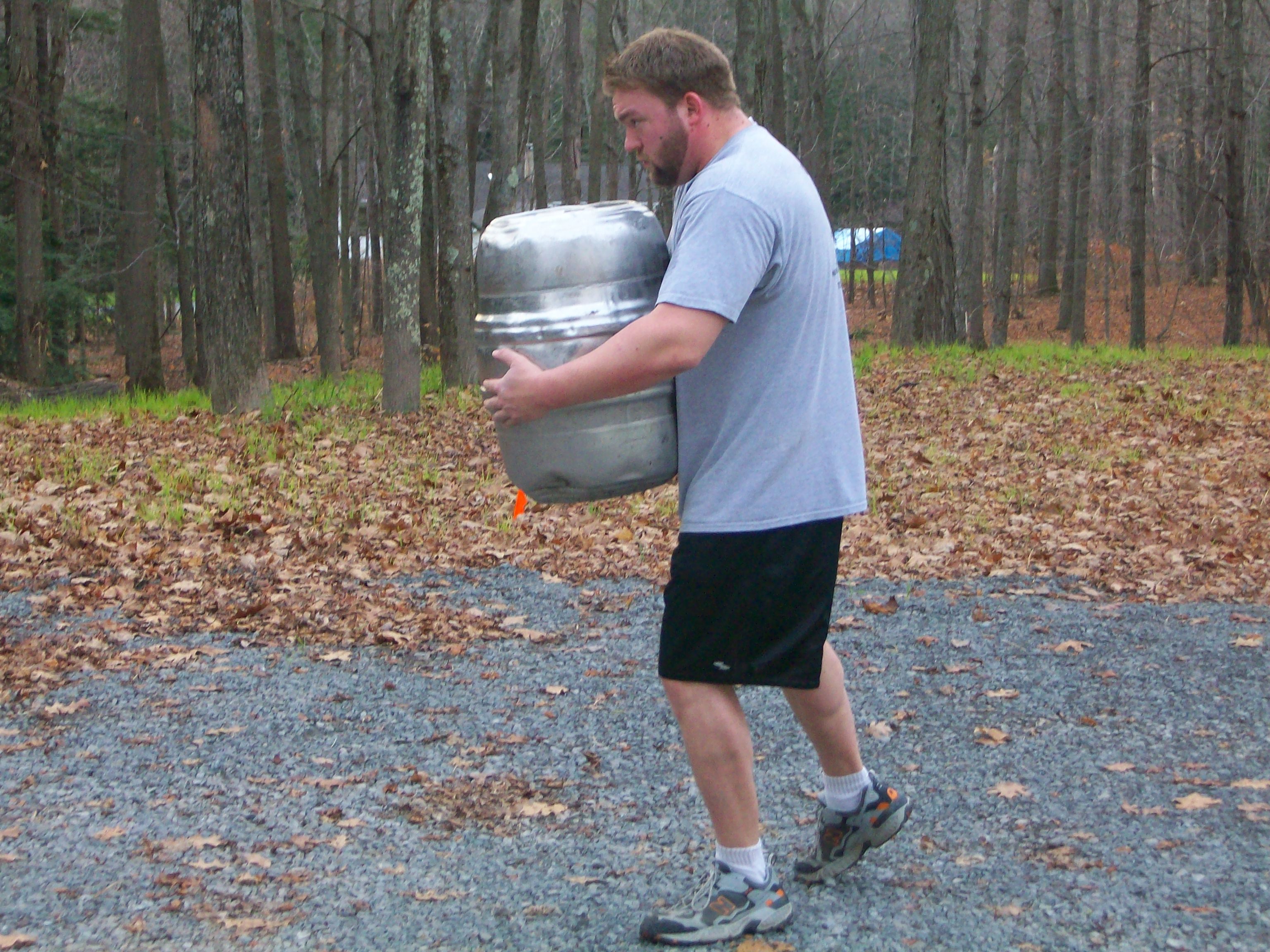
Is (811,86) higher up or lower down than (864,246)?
higher up

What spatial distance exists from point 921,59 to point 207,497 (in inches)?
494

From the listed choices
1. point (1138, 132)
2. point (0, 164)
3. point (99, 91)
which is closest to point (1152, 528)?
point (1138, 132)

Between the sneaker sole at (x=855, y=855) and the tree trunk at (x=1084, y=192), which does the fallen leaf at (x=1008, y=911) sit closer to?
the sneaker sole at (x=855, y=855)

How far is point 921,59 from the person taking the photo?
57.8ft

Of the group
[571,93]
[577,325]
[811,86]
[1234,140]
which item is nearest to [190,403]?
[577,325]

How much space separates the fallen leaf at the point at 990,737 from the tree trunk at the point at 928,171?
45.2 feet

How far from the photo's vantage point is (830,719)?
10.7 ft

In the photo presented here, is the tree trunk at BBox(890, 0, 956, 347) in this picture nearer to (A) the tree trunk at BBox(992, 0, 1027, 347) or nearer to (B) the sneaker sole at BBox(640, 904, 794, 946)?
(A) the tree trunk at BBox(992, 0, 1027, 347)

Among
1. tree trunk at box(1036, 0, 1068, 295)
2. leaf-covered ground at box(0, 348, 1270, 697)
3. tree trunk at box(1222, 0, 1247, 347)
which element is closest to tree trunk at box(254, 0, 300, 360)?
leaf-covered ground at box(0, 348, 1270, 697)

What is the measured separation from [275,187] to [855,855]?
20.8m

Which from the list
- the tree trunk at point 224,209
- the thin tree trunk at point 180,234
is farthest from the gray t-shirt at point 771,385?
the thin tree trunk at point 180,234

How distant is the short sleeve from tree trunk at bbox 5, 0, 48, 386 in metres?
16.9

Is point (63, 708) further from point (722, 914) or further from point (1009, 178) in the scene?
point (1009, 178)

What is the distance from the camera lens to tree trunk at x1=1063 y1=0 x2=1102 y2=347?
24000 mm
